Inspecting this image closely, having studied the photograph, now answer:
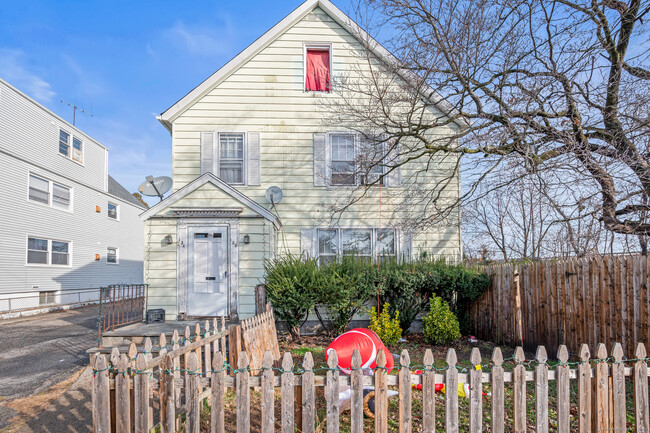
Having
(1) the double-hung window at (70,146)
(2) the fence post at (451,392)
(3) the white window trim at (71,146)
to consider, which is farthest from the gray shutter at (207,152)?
(1) the double-hung window at (70,146)

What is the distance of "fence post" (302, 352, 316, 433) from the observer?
3.61 metres

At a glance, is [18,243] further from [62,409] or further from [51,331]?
[62,409]

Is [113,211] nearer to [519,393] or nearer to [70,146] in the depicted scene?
[70,146]

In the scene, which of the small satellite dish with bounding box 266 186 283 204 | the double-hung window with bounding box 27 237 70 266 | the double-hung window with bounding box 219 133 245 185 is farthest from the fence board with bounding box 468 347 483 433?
the double-hung window with bounding box 27 237 70 266

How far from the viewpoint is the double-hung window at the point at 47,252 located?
Answer: 18.9 meters

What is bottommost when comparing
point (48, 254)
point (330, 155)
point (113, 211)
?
point (48, 254)

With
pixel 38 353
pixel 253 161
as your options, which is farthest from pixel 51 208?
pixel 253 161

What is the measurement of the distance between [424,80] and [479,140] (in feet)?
6.33

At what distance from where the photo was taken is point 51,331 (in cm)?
1330

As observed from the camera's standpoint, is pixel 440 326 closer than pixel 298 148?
Yes

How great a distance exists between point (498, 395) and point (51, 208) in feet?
72.0

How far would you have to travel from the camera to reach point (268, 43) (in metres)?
12.4

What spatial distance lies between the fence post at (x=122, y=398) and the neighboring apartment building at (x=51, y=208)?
17.2 meters

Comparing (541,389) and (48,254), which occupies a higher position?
(48,254)
